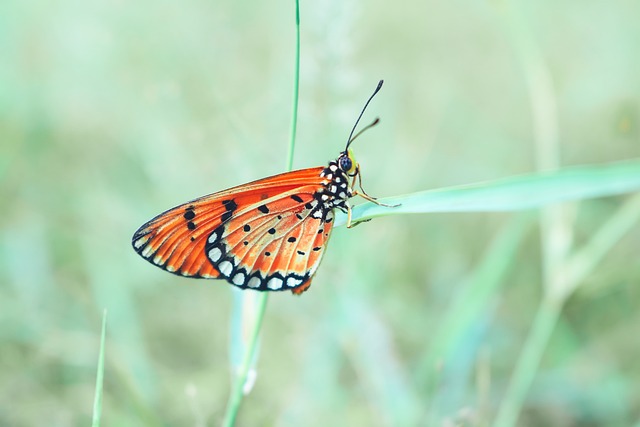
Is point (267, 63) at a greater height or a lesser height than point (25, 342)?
greater

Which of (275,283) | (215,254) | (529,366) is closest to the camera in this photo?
(275,283)

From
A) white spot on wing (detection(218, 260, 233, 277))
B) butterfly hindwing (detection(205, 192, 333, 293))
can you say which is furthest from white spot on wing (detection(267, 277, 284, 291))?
white spot on wing (detection(218, 260, 233, 277))

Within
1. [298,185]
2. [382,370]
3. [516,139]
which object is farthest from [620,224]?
[516,139]

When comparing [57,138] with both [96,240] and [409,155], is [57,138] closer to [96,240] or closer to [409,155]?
[96,240]

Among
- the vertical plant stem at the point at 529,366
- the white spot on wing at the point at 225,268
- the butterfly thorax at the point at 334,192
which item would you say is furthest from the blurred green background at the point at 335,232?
the butterfly thorax at the point at 334,192

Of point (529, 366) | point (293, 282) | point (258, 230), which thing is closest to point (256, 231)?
point (258, 230)

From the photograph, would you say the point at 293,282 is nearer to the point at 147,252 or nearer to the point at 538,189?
the point at 147,252

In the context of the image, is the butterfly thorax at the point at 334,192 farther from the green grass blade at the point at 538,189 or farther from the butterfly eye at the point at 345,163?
the green grass blade at the point at 538,189

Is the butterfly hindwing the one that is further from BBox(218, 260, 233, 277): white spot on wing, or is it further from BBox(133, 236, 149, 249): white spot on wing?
BBox(133, 236, 149, 249): white spot on wing
